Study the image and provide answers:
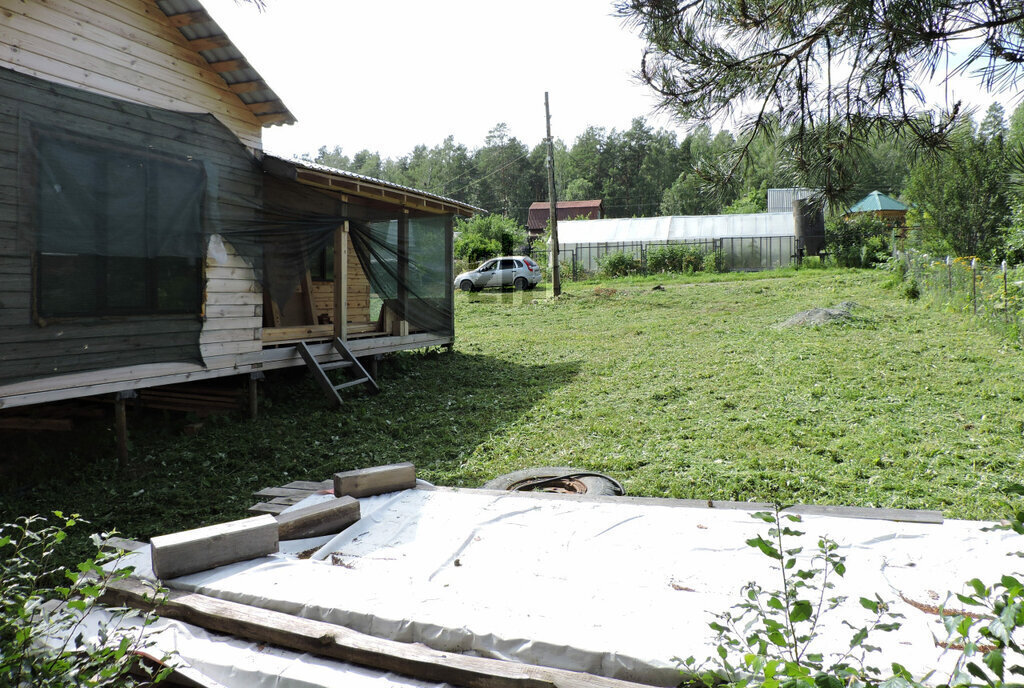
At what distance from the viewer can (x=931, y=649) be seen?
2213 mm

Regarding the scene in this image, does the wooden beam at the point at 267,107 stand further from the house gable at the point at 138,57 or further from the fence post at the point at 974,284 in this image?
the fence post at the point at 974,284

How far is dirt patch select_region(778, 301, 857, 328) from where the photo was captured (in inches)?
482

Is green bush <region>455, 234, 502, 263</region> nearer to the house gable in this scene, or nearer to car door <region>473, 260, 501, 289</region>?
car door <region>473, 260, 501, 289</region>

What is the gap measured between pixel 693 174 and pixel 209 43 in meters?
5.79

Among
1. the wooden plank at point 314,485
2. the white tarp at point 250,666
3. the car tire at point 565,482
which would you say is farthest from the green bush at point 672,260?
the white tarp at point 250,666

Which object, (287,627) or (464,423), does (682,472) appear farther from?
(287,627)

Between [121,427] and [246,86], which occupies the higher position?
[246,86]

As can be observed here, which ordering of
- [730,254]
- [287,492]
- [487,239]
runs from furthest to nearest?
[487,239] → [730,254] → [287,492]

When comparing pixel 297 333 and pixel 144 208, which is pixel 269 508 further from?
pixel 297 333

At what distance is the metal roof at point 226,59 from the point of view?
6.92 metres

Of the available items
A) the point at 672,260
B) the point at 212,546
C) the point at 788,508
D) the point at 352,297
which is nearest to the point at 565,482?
the point at 788,508

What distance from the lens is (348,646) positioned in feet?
8.32

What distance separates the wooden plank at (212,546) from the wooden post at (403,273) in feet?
24.2

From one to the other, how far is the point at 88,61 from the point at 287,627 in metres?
5.86
